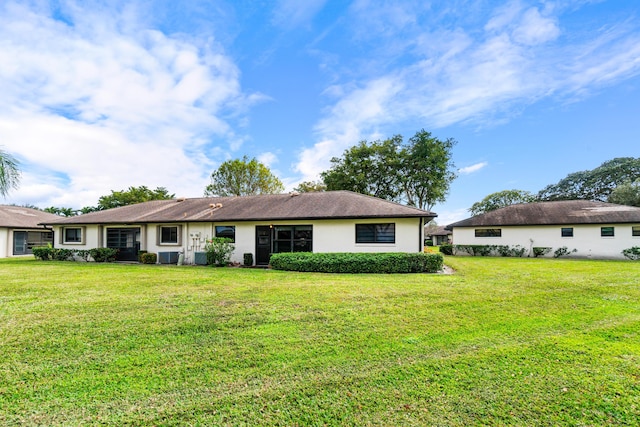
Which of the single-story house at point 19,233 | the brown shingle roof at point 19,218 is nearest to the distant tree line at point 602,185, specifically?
the single-story house at point 19,233

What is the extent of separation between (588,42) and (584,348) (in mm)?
11209

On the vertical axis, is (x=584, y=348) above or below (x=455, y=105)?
below

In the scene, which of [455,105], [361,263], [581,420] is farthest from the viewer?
[455,105]

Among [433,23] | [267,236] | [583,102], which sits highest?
[433,23]

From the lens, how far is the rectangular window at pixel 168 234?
16.1 metres

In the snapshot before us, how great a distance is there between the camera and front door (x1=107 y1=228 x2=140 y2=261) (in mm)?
16938

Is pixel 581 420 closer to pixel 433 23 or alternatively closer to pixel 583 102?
pixel 433 23

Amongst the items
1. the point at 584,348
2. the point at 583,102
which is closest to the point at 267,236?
the point at 584,348

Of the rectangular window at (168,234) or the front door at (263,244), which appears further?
the rectangular window at (168,234)

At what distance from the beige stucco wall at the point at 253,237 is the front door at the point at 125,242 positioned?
0.36 metres

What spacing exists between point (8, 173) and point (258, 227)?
10951 mm

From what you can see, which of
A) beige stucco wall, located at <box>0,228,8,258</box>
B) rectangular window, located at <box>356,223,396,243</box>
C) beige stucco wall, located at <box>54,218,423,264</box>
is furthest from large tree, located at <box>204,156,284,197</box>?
rectangular window, located at <box>356,223,396,243</box>

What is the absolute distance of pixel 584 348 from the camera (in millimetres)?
3857

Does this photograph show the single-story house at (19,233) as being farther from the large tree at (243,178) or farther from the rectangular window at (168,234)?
the large tree at (243,178)
